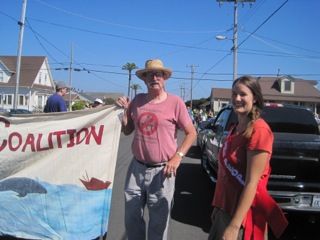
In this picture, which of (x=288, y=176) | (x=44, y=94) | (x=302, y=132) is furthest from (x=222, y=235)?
(x=44, y=94)

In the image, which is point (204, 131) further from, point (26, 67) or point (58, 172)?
point (26, 67)

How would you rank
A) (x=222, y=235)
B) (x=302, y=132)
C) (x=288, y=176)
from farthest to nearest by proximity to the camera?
(x=302, y=132) < (x=288, y=176) < (x=222, y=235)

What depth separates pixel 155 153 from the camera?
3957 mm

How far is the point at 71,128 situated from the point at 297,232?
348 centimetres

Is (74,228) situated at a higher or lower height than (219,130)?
lower

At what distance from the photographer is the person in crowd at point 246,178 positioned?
2559 millimetres

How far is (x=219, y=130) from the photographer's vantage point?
7.68 m

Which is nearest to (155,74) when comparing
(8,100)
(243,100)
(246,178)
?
(243,100)

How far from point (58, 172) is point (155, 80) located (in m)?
1.54

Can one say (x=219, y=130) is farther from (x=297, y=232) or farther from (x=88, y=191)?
(x=88, y=191)

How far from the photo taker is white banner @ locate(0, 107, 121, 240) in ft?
15.4

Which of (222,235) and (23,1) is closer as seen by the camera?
(222,235)

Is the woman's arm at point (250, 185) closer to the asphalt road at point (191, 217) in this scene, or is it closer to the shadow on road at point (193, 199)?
the asphalt road at point (191, 217)

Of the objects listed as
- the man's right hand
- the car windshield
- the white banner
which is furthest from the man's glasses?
the car windshield
